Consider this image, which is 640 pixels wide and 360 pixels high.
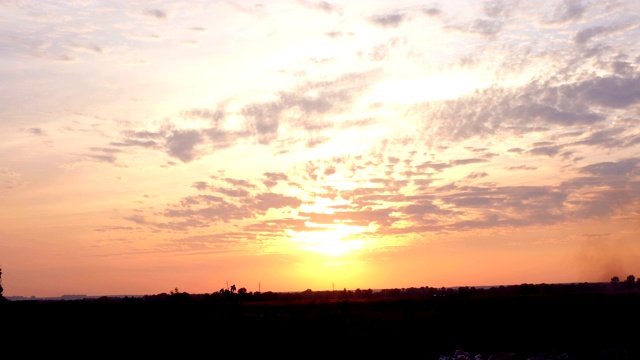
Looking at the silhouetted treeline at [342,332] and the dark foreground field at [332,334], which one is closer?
the dark foreground field at [332,334]

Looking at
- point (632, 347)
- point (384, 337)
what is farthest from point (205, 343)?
point (632, 347)

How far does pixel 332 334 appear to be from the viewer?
49.2 m

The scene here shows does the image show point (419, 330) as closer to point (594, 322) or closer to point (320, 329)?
point (320, 329)

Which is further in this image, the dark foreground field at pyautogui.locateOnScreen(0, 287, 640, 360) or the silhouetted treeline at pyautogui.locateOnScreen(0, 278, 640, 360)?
the silhouetted treeline at pyautogui.locateOnScreen(0, 278, 640, 360)

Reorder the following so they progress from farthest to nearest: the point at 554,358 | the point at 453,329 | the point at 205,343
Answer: the point at 453,329, the point at 205,343, the point at 554,358

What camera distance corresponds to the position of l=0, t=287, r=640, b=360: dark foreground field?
43375 mm

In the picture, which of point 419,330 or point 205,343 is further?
point 419,330

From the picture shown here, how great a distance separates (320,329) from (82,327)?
16.2m

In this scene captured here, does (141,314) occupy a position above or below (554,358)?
above

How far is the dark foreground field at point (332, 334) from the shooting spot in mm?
43375

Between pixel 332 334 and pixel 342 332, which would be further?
pixel 342 332

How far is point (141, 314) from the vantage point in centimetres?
5828

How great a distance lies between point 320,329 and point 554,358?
17429mm

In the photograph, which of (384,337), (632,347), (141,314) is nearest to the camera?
(632,347)
